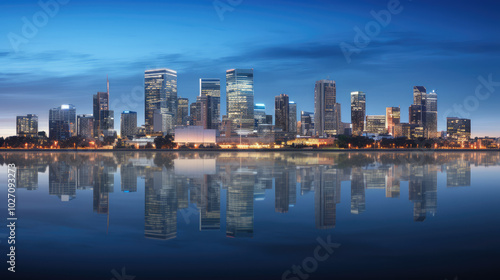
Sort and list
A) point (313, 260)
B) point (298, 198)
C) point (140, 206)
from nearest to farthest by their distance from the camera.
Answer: point (313, 260)
point (140, 206)
point (298, 198)

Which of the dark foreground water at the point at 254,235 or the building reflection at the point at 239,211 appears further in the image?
the building reflection at the point at 239,211

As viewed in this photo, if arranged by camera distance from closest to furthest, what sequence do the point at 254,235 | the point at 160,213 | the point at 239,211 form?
the point at 254,235 < the point at 160,213 < the point at 239,211

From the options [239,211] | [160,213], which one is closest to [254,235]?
[239,211]

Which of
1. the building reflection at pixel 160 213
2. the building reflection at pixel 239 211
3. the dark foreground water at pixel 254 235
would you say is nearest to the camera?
the dark foreground water at pixel 254 235

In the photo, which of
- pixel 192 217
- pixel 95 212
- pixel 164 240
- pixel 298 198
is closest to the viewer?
pixel 164 240

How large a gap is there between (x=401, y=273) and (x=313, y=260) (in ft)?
8.73

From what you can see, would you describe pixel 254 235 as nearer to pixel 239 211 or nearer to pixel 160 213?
pixel 239 211

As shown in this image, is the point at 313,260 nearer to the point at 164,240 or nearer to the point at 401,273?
the point at 401,273

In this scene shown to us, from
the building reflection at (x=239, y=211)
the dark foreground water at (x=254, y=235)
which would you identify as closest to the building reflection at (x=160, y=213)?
the dark foreground water at (x=254, y=235)

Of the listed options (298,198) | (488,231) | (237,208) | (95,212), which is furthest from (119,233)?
(488,231)

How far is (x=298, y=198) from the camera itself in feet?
87.5

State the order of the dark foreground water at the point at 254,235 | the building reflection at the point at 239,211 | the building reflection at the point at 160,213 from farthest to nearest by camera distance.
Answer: the building reflection at the point at 239,211
the building reflection at the point at 160,213
the dark foreground water at the point at 254,235

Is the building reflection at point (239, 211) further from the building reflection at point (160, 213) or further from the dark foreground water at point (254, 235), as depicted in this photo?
the building reflection at point (160, 213)

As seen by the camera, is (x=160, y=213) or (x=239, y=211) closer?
(x=160, y=213)
